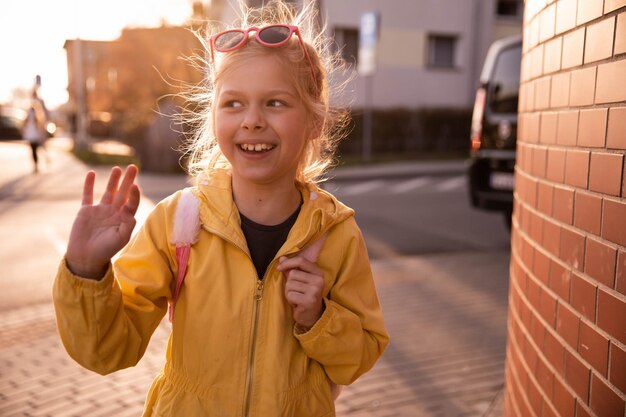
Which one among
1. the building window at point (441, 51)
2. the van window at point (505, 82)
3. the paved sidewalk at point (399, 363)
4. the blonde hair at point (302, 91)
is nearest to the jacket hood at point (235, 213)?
the blonde hair at point (302, 91)

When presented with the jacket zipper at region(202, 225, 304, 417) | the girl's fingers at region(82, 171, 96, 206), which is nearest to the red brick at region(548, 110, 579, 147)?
the jacket zipper at region(202, 225, 304, 417)

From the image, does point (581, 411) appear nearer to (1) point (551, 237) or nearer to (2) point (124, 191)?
(1) point (551, 237)

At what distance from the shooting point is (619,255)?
155 cm

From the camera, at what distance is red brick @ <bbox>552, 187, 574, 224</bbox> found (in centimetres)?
191

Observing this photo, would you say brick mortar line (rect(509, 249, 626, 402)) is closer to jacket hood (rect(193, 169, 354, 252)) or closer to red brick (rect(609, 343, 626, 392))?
red brick (rect(609, 343, 626, 392))

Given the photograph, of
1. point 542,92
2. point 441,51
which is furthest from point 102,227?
point 441,51

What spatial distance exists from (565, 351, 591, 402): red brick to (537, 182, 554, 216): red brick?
495mm

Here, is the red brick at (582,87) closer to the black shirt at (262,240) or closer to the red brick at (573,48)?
the red brick at (573,48)

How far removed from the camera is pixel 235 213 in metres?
1.90

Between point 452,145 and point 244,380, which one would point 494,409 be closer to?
point 244,380

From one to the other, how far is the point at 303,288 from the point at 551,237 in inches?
33.4

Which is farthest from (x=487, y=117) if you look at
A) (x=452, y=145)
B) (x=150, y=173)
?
(x=452, y=145)

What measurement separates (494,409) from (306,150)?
6.85 ft

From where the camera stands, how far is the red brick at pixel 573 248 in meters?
1.81
